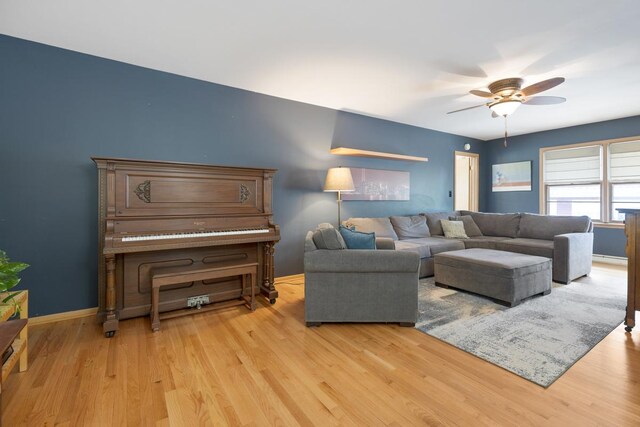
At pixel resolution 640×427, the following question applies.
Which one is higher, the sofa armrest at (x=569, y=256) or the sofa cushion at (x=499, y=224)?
the sofa cushion at (x=499, y=224)

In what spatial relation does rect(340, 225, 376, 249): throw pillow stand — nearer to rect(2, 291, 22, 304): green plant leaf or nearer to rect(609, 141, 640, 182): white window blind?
rect(2, 291, 22, 304): green plant leaf

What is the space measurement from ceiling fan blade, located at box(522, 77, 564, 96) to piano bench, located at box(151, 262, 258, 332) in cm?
321

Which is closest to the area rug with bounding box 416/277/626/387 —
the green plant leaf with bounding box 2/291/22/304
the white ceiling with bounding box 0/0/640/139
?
the white ceiling with bounding box 0/0/640/139

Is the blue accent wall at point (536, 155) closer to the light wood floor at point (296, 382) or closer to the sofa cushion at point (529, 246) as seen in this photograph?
the sofa cushion at point (529, 246)

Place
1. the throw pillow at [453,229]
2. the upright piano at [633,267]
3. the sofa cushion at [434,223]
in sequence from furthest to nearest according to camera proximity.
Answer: the sofa cushion at [434,223], the throw pillow at [453,229], the upright piano at [633,267]

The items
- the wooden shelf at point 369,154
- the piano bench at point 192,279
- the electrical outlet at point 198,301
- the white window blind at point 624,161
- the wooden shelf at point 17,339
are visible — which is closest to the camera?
the wooden shelf at point 17,339

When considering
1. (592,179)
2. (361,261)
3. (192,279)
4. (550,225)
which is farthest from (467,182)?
(192,279)

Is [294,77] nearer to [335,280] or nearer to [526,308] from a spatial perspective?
[335,280]

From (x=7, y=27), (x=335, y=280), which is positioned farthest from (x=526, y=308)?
(x=7, y=27)

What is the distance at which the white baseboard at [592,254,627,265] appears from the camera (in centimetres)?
485

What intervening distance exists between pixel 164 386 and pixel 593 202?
A: 6.99m

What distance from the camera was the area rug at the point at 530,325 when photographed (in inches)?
79.1

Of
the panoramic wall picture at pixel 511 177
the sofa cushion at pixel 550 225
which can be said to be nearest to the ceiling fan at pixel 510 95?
the sofa cushion at pixel 550 225

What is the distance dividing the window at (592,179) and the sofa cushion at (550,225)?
112 centimetres
